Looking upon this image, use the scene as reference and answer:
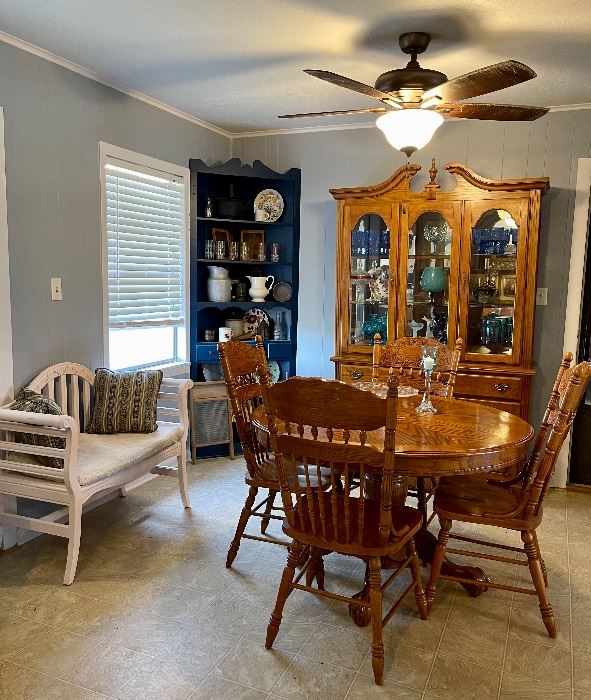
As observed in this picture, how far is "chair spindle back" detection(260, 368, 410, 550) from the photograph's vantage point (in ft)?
6.05

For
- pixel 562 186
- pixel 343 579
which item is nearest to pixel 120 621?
pixel 343 579

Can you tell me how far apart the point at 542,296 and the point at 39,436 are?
10.3 ft

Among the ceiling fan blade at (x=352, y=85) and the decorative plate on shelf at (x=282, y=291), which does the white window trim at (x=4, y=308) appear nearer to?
the ceiling fan blade at (x=352, y=85)

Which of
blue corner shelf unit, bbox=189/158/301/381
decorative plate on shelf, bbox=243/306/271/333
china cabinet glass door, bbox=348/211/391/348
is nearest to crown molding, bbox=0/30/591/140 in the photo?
blue corner shelf unit, bbox=189/158/301/381

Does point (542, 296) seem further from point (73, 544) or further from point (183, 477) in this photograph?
point (73, 544)

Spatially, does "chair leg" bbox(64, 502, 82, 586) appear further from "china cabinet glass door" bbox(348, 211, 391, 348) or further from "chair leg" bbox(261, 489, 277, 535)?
"china cabinet glass door" bbox(348, 211, 391, 348)

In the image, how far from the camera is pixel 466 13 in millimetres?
2488

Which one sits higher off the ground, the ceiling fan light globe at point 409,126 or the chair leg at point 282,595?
the ceiling fan light globe at point 409,126

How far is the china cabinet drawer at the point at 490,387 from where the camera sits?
3738mm

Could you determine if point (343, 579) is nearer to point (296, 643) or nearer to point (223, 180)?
point (296, 643)

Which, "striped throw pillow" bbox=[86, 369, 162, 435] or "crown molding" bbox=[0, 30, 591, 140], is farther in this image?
"striped throw pillow" bbox=[86, 369, 162, 435]

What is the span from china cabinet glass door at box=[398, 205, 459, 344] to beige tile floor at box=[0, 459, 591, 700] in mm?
1557

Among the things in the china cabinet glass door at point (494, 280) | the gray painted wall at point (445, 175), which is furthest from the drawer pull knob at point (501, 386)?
the gray painted wall at point (445, 175)

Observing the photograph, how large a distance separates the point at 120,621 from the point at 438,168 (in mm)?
3357
